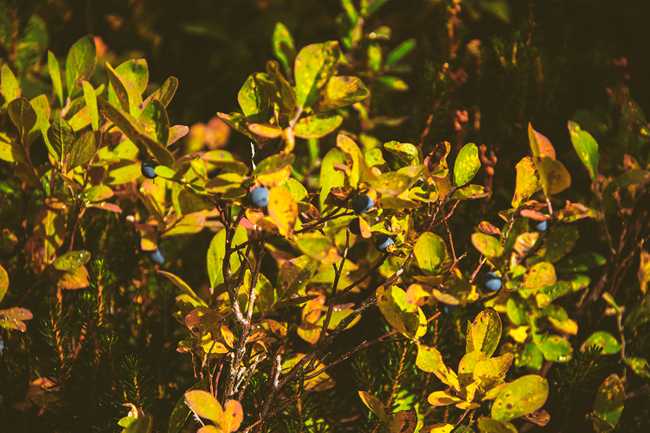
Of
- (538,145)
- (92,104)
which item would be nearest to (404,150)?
(538,145)

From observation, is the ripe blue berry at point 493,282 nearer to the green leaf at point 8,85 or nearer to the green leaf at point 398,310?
the green leaf at point 398,310

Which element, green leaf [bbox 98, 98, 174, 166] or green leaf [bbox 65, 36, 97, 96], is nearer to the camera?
green leaf [bbox 98, 98, 174, 166]

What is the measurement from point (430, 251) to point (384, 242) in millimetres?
69

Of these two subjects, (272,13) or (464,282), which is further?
(272,13)

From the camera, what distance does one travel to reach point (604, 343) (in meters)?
1.27

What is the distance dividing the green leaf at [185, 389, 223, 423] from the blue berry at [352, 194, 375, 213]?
0.95 ft

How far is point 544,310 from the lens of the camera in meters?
1.24

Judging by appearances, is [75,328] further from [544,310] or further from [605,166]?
[605,166]

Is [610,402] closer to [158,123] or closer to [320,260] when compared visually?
[320,260]

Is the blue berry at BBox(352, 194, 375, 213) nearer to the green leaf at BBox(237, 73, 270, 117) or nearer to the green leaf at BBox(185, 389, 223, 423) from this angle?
the green leaf at BBox(237, 73, 270, 117)

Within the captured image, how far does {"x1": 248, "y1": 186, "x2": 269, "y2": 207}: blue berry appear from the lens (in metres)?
0.79

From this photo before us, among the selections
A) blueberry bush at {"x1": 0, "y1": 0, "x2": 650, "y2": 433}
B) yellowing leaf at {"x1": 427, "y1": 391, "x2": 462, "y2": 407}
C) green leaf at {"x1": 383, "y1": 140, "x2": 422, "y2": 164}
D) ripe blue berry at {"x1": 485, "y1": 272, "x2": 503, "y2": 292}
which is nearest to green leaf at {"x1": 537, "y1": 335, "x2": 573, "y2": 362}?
blueberry bush at {"x1": 0, "y1": 0, "x2": 650, "y2": 433}

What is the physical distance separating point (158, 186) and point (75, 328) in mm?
317

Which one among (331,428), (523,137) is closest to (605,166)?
(523,137)
